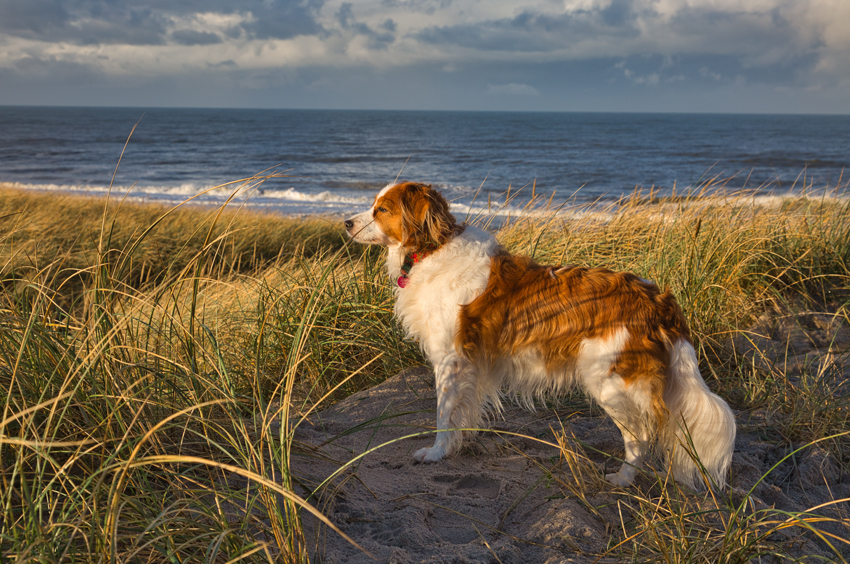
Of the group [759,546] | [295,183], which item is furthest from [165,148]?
[759,546]

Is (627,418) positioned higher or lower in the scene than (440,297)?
lower

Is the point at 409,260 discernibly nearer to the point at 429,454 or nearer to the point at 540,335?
the point at 540,335

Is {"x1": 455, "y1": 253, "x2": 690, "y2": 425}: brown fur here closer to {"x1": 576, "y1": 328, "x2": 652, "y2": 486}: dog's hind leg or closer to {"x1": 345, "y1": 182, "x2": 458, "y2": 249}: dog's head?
{"x1": 576, "y1": 328, "x2": 652, "y2": 486}: dog's hind leg

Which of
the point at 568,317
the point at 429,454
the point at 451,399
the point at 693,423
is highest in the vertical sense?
the point at 568,317

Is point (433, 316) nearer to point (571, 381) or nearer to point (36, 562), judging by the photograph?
point (571, 381)

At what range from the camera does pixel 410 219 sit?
3121 millimetres

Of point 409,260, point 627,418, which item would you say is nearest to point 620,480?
point 627,418

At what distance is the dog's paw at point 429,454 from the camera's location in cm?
291

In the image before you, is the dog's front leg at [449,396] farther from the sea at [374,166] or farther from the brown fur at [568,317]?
the sea at [374,166]

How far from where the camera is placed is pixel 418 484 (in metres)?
2.62

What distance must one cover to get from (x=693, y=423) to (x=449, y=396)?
121cm

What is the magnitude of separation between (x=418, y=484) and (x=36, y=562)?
5.18 ft

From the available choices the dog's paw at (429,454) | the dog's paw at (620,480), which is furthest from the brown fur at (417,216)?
the dog's paw at (620,480)

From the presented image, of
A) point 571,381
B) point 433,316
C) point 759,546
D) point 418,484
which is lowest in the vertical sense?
point 418,484
